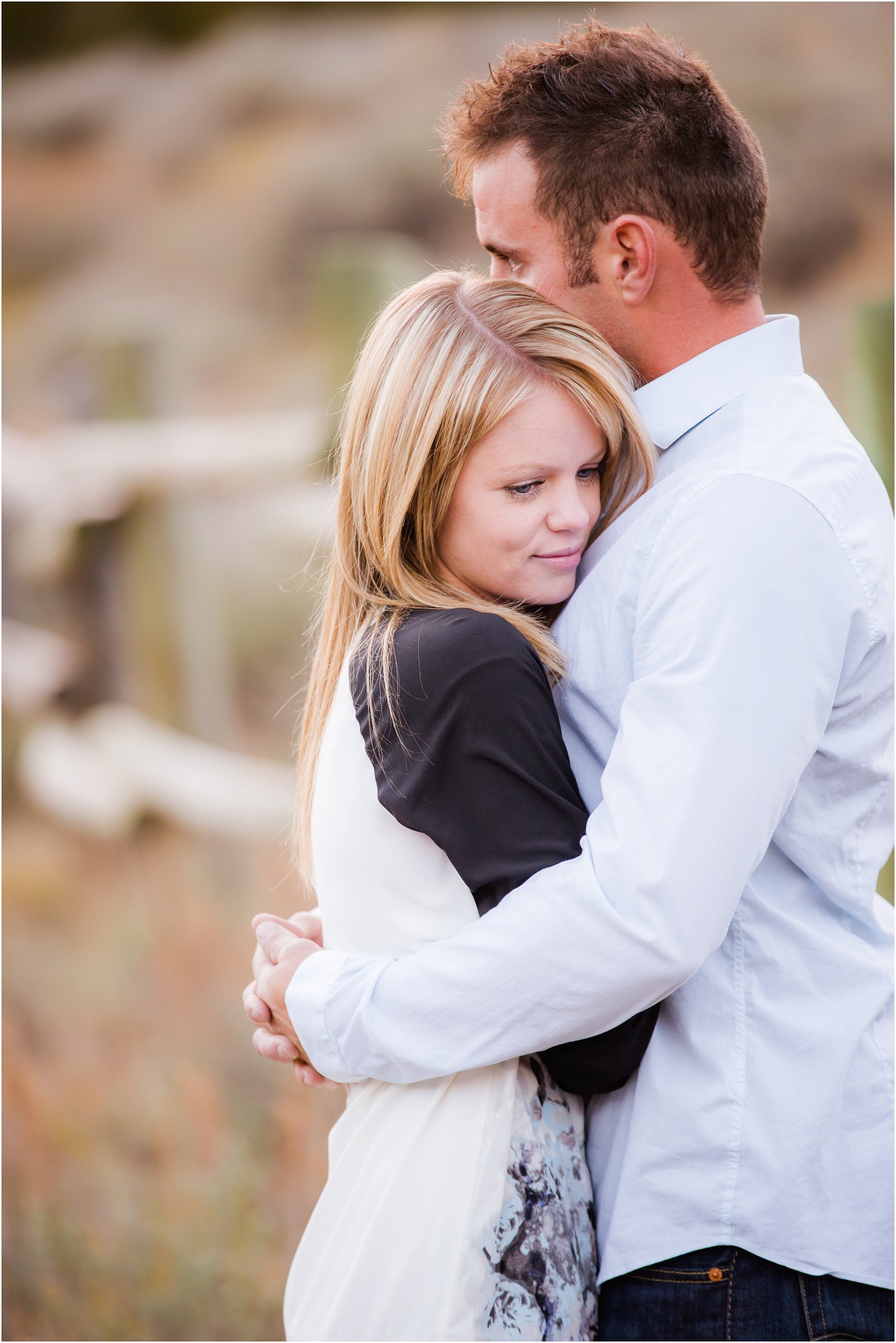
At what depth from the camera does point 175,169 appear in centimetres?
846

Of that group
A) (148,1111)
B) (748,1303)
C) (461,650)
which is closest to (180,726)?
(148,1111)

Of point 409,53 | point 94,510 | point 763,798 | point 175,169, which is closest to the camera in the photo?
point 763,798

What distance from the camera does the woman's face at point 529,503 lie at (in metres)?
1.44

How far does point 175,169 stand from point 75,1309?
780cm

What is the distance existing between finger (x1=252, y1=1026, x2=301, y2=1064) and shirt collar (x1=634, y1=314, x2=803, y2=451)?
0.94 meters

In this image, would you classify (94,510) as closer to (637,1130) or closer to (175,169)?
(637,1130)

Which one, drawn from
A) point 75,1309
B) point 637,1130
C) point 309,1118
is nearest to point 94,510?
point 309,1118

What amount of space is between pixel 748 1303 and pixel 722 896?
1.63ft

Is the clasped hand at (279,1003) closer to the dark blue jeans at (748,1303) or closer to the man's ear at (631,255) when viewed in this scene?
the dark blue jeans at (748,1303)

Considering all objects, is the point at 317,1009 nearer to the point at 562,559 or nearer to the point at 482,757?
the point at 482,757

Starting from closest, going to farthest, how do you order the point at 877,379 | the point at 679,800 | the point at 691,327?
the point at 679,800 < the point at 691,327 < the point at 877,379

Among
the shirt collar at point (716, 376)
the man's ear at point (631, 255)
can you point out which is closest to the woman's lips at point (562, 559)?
the shirt collar at point (716, 376)

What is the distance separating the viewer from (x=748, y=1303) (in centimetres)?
127

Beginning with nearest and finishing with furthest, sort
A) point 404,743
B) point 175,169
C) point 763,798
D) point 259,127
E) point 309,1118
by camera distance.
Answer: point 763,798 → point 404,743 → point 309,1118 → point 259,127 → point 175,169
